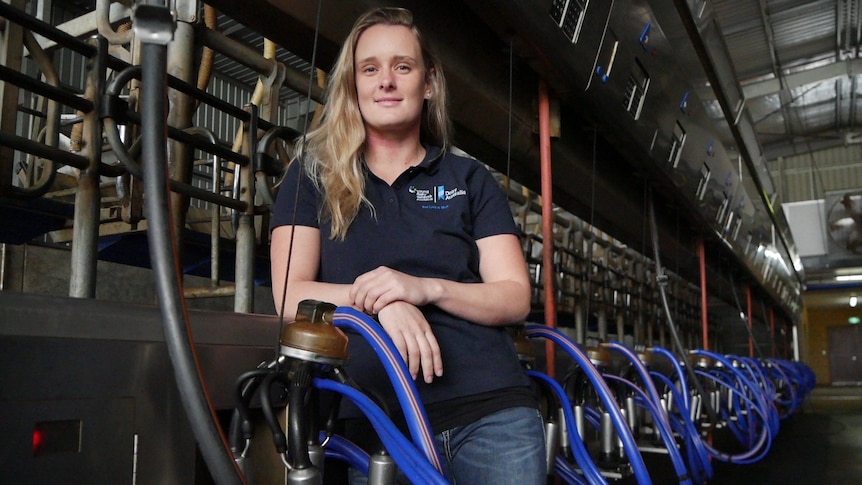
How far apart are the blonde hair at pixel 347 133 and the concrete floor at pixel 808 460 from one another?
254cm

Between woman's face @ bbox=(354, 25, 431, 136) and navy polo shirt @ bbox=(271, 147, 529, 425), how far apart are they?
0.26 ft

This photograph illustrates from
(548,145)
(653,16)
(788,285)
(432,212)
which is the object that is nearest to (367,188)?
(432,212)

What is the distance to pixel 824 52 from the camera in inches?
444

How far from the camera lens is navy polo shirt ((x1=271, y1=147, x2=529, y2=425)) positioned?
922 millimetres

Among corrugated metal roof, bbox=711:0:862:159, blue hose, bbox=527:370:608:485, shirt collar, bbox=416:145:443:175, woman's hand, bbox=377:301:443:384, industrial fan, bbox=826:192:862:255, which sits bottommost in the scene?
blue hose, bbox=527:370:608:485

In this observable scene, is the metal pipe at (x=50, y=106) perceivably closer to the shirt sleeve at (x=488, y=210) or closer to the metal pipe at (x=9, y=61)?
the metal pipe at (x=9, y=61)

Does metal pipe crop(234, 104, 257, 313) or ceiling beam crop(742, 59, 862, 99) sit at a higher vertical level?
ceiling beam crop(742, 59, 862, 99)

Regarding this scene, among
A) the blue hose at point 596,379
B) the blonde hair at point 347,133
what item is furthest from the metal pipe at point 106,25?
the blue hose at point 596,379

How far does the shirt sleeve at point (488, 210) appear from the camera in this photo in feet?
3.34

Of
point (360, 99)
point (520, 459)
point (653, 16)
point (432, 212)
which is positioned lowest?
point (520, 459)

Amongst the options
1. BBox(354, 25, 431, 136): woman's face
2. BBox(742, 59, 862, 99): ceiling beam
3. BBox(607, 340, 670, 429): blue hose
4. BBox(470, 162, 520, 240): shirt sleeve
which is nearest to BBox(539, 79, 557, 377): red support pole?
BBox(607, 340, 670, 429): blue hose

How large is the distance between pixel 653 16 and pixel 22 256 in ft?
17.9

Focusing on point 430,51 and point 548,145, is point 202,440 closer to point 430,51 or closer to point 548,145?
point 430,51

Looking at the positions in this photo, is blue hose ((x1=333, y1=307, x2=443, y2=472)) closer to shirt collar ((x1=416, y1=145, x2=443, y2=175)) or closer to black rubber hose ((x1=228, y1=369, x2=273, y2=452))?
black rubber hose ((x1=228, y1=369, x2=273, y2=452))
